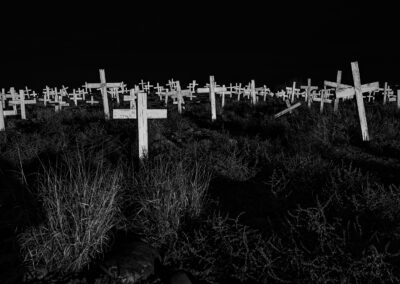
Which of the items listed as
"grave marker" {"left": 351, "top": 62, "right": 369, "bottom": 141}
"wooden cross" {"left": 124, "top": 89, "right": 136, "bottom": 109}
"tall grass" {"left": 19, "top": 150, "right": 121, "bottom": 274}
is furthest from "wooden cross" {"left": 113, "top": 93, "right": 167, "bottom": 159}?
"wooden cross" {"left": 124, "top": 89, "right": 136, "bottom": 109}

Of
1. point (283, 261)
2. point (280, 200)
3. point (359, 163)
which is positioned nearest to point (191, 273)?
point (283, 261)

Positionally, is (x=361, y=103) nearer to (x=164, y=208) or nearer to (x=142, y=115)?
(x=142, y=115)

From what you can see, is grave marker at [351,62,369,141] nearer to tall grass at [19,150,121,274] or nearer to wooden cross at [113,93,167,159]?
Answer: wooden cross at [113,93,167,159]

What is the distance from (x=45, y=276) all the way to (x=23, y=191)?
1.92 m

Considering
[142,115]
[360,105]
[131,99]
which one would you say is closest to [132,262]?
[142,115]

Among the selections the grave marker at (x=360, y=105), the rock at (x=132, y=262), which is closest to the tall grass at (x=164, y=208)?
the rock at (x=132, y=262)

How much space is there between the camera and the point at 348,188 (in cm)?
460

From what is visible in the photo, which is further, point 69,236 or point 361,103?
point 361,103

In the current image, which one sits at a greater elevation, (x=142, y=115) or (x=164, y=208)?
(x=142, y=115)

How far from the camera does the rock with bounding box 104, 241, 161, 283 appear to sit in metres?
2.93

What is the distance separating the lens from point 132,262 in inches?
119

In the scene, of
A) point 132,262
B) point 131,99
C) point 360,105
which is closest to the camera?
point 132,262

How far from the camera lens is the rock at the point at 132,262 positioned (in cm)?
293

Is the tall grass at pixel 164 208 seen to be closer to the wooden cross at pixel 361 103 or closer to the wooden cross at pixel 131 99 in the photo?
the wooden cross at pixel 361 103
